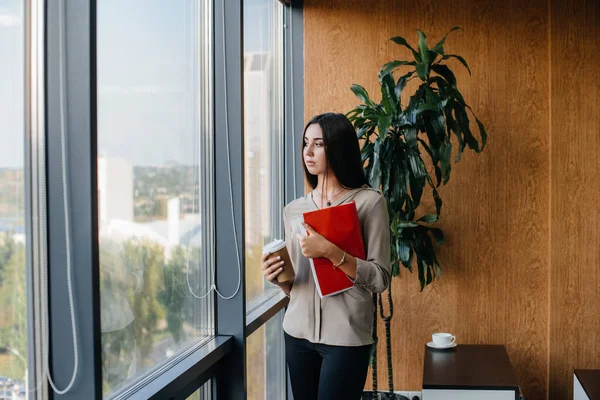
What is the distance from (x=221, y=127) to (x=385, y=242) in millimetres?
998

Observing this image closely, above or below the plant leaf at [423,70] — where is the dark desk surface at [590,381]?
below

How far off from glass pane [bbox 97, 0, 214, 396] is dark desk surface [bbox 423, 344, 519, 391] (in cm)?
111

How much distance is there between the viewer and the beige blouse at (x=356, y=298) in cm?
211

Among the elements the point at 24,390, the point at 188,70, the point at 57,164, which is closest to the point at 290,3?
the point at 188,70

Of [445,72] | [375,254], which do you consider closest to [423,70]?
[445,72]

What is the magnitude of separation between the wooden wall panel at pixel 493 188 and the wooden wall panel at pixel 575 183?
0.25ft

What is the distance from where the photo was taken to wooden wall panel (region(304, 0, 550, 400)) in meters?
4.01

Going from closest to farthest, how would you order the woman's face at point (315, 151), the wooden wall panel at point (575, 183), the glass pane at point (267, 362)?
the woman's face at point (315, 151) → the glass pane at point (267, 362) → the wooden wall panel at point (575, 183)

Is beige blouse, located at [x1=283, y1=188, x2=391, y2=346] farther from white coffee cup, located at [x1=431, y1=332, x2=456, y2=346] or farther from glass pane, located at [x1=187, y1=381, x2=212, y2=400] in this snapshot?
white coffee cup, located at [x1=431, y1=332, x2=456, y2=346]

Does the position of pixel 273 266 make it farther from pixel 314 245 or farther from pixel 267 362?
pixel 267 362

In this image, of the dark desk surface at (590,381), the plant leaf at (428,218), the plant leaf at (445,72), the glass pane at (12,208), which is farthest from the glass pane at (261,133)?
the glass pane at (12,208)

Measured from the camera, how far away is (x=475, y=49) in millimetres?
4051

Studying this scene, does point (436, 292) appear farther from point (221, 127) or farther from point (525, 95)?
point (221, 127)

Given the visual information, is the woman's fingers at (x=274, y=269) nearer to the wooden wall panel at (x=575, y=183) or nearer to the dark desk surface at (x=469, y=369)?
the dark desk surface at (x=469, y=369)
